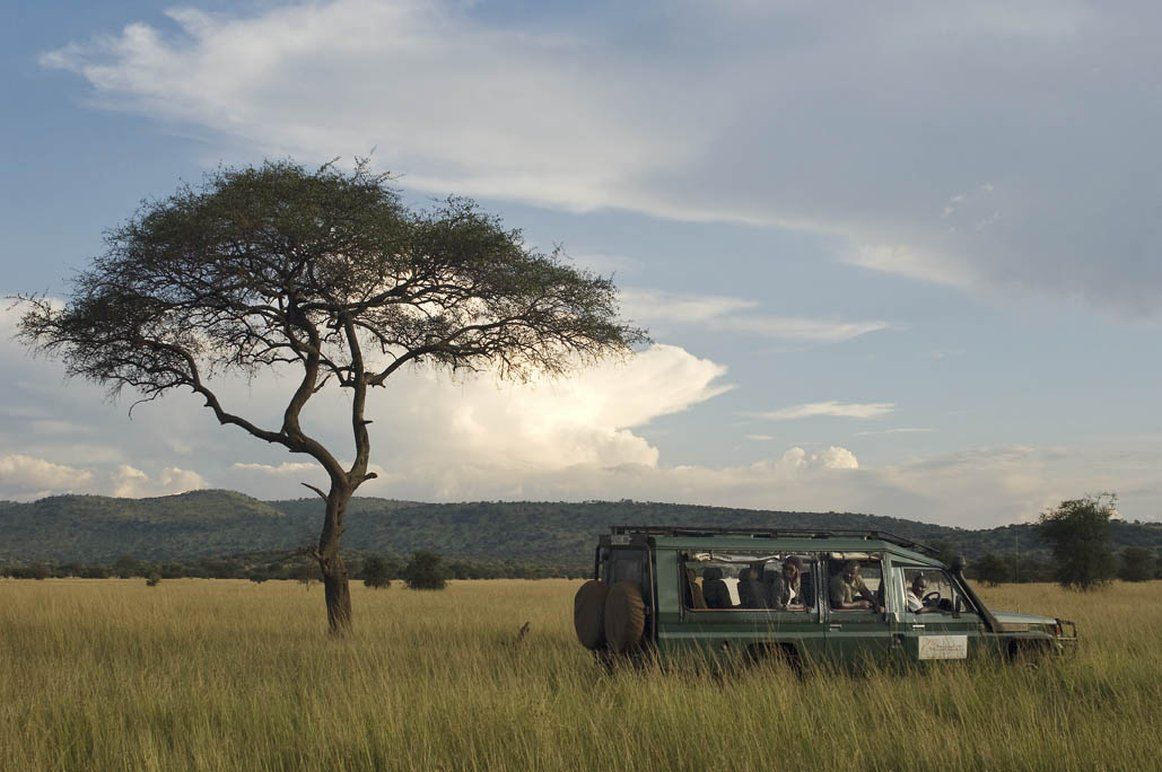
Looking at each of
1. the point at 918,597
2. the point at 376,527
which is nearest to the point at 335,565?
the point at 918,597

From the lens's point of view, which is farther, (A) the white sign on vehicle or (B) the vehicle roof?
(A) the white sign on vehicle

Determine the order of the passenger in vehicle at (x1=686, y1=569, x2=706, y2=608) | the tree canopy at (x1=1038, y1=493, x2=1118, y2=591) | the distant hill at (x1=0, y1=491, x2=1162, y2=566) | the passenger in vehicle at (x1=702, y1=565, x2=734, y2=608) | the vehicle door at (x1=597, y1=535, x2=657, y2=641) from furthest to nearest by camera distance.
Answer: the distant hill at (x1=0, y1=491, x2=1162, y2=566)
the tree canopy at (x1=1038, y1=493, x2=1118, y2=591)
the passenger in vehicle at (x1=702, y1=565, x2=734, y2=608)
the passenger in vehicle at (x1=686, y1=569, x2=706, y2=608)
the vehicle door at (x1=597, y1=535, x2=657, y2=641)

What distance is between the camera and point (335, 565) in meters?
22.2

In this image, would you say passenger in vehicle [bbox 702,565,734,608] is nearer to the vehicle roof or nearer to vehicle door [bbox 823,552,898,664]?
the vehicle roof

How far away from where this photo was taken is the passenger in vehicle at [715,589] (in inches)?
517

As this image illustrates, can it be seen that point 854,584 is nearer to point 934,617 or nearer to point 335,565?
point 934,617

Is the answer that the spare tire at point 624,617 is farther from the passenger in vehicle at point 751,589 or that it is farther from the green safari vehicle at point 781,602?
the passenger in vehicle at point 751,589

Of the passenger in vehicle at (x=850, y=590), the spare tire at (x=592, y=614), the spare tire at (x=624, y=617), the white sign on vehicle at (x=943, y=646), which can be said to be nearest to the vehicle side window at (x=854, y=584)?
the passenger in vehicle at (x=850, y=590)

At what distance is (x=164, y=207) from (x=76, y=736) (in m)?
15.0

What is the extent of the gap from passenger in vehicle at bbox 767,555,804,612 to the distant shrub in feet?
129

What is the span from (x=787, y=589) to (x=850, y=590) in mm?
845

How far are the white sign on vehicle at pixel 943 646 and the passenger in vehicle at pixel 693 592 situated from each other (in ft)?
9.46

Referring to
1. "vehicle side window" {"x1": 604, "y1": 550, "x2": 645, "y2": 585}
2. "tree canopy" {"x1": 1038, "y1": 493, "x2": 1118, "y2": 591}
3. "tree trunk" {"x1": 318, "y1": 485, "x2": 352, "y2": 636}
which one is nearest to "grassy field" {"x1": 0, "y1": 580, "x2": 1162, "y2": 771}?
"vehicle side window" {"x1": 604, "y1": 550, "x2": 645, "y2": 585}

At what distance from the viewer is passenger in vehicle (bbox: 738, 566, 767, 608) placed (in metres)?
13.2
